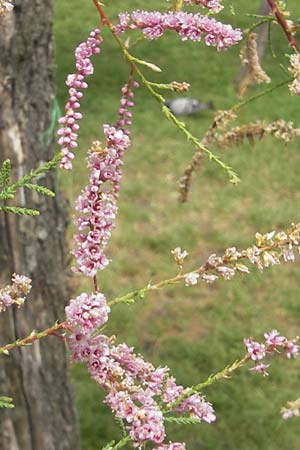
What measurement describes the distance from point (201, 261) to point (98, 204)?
4839 millimetres

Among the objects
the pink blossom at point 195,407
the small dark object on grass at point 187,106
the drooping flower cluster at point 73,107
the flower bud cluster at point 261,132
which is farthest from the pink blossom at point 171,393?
the small dark object on grass at point 187,106

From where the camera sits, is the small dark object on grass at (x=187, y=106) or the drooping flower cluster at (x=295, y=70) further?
the small dark object on grass at (x=187, y=106)

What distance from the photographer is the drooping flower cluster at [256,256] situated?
0.76 m

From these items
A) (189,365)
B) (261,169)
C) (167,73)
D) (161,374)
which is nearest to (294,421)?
(189,365)

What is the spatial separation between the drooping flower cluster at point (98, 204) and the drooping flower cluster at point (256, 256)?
9 centimetres

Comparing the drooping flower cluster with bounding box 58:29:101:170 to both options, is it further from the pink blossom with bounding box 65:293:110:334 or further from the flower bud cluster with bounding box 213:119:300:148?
the flower bud cluster with bounding box 213:119:300:148

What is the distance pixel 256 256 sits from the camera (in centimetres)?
77

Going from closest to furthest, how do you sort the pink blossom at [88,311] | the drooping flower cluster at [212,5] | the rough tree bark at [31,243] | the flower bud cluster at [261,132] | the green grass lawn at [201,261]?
the pink blossom at [88,311], the drooping flower cluster at [212,5], the flower bud cluster at [261,132], the rough tree bark at [31,243], the green grass lawn at [201,261]

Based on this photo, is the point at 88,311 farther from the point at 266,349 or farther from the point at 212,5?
the point at 212,5

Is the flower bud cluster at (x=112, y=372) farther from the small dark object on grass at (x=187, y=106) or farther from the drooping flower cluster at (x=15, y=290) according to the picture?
the small dark object on grass at (x=187, y=106)

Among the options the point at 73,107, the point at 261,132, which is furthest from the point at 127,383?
the point at 261,132

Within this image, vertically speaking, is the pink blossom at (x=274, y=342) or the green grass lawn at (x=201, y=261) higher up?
the green grass lawn at (x=201, y=261)

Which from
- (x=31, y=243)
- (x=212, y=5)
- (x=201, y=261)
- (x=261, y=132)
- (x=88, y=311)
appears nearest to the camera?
(x=88, y=311)

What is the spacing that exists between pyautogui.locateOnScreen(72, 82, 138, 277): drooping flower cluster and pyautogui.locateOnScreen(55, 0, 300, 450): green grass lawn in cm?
202
